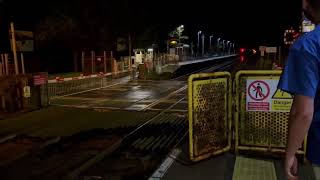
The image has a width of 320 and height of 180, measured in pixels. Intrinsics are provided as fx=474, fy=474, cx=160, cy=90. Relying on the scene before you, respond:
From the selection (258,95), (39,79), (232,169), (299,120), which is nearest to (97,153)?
(232,169)

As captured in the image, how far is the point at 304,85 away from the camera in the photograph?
8.27 ft

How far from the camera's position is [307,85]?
8.23 ft

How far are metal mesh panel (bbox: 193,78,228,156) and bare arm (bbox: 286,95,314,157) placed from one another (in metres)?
4.29

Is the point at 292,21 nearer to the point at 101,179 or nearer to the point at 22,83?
the point at 22,83

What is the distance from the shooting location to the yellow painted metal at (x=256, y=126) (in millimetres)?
7246

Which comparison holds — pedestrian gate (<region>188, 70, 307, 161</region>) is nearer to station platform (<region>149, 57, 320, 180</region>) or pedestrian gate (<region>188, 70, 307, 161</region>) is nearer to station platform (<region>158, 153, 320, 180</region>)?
station platform (<region>149, 57, 320, 180</region>)

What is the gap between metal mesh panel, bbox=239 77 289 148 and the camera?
7266 mm

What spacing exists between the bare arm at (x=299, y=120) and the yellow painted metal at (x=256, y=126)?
15.1 ft

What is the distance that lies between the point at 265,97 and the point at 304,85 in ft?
15.7

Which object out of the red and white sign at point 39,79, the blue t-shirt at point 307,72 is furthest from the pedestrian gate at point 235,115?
the red and white sign at point 39,79

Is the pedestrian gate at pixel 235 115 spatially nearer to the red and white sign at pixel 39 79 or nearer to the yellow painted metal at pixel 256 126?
the yellow painted metal at pixel 256 126

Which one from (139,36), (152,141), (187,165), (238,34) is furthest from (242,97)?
(238,34)

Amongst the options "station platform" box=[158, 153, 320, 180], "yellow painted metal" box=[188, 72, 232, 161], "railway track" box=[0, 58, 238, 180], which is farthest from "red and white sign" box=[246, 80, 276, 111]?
"railway track" box=[0, 58, 238, 180]

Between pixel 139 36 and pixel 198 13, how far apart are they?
285 feet
